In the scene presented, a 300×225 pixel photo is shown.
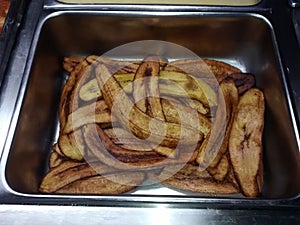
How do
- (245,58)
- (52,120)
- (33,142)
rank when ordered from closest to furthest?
(33,142) → (52,120) → (245,58)

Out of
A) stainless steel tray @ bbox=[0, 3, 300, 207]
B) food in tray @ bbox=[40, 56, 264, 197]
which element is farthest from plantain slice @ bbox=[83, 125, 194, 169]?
stainless steel tray @ bbox=[0, 3, 300, 207]

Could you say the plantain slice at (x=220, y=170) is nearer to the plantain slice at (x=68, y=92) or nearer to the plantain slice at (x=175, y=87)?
the plantain slice at (x=175, y=87)

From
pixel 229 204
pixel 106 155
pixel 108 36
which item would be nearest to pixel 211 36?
pixel 108 36

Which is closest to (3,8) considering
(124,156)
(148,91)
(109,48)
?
(109,48)

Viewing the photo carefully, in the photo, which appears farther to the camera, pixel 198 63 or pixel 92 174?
pixel 198 63

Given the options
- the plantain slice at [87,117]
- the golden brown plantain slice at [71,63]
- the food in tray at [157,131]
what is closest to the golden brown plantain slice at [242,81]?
the food in tray at [157,131]

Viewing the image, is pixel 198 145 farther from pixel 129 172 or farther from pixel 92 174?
pixel 92 174

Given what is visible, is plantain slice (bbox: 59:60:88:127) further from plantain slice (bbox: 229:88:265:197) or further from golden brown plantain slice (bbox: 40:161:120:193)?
plantain slice (bbox: 229:88:265:197)

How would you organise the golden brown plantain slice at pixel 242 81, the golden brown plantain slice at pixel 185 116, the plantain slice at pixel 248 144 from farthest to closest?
the golden brown plantain slice at pixel 242 81 → the golden brown plantain slice at pixel 185 116 → the plantain slice at pixel 248 144

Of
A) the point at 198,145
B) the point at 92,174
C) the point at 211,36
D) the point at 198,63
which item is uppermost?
the point at 211,36
